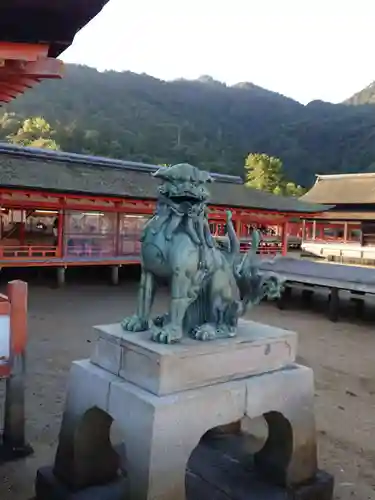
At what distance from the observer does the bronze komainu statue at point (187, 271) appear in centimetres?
285

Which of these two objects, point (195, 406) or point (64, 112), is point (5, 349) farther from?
point (64, 112)

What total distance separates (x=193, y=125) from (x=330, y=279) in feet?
187

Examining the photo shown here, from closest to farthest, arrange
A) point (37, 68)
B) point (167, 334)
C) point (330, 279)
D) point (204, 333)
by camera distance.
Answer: point (167, 334) → point (204, 333) → point (37, 68) → point (330, 279)

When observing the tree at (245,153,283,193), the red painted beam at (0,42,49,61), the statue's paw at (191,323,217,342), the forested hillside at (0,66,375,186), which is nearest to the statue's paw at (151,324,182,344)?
the statue's paw at (191,323,217,342)

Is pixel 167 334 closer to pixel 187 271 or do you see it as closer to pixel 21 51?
pixel 187 271

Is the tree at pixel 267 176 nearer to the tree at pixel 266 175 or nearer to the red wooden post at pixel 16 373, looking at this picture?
the tree at pixel 266 175

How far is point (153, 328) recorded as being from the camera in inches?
115

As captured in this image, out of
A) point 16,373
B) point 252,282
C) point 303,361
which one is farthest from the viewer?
point 303,361

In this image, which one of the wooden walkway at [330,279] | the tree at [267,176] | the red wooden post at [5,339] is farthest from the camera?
the tree at [267,176]

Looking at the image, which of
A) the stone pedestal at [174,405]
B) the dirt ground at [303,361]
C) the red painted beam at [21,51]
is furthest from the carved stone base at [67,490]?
the red painted beam at [21,51]

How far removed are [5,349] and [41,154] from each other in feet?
40.6

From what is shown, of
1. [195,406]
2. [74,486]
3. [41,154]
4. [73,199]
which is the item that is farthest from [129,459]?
[41,154]

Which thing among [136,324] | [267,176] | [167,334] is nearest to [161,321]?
[136,324]

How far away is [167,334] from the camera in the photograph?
2760 millimetres
